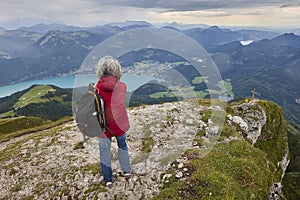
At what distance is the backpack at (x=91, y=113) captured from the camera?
7.90 m

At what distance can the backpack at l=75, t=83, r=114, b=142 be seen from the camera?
790 centimetres

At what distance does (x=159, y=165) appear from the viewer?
440 inches

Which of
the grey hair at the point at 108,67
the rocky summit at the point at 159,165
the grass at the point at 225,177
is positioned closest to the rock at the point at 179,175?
the rocky summit at the point at 159,165

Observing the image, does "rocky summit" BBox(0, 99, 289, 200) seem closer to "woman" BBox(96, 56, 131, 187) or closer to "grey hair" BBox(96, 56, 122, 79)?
"woman" BBox(96, 56, 131, 187)

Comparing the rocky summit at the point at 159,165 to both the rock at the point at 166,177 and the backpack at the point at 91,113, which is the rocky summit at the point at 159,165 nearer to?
the rock at the point at 166,177

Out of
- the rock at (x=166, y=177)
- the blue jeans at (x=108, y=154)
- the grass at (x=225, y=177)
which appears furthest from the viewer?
the rock at (x=166, y=177)

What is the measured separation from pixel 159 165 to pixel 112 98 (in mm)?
4921

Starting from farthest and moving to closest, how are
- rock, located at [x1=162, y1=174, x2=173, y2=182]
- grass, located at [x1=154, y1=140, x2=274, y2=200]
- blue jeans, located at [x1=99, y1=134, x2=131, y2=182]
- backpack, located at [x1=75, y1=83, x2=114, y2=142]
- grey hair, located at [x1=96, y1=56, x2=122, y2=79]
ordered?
rock, located at [x1=162, y1=174, x2=173, y2=182] < grass, located at [x1=154, y1=140, x2=274, y2=200] < blue jeans, located at [x1=99, y1=134, x2=131, y2=182] < backpack, located at [x1=75, y1=83, x2=114, y2=142] < grey hair, located at [x1=96, y1=56, x2=122, y2=79]

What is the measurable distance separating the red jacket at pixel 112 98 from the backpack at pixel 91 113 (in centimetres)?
18

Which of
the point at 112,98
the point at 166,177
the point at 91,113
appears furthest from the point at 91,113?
the point at 166,177

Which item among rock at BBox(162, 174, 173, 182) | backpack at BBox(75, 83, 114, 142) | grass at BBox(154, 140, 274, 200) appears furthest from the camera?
rock at BBox(162, 174, 173, 182)

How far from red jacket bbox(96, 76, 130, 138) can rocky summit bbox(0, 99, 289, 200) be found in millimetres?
3413

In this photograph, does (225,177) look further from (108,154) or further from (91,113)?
(91,113)

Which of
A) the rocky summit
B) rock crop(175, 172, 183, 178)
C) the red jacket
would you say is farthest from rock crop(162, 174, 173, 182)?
the red jacket
